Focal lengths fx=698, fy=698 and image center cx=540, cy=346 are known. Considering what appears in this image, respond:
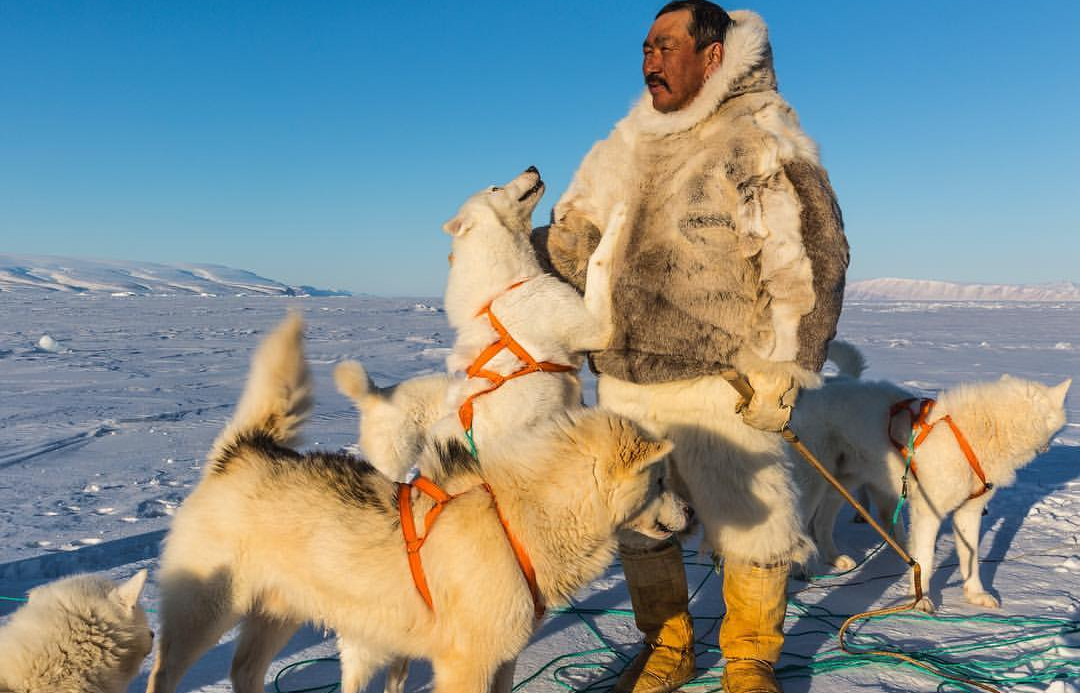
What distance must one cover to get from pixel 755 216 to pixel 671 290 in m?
0.38

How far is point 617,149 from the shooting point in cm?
288

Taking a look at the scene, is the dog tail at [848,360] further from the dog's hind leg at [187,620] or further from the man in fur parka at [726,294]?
the dog's hind leg at [187,620]

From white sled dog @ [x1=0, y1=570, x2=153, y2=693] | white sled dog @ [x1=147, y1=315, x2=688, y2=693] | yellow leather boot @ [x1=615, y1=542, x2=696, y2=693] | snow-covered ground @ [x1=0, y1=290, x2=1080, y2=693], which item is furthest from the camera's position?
snow-covered ground @ [x1=0, y1=290, x2=1080, y2=693]

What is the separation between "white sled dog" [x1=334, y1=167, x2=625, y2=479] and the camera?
8.69 ft

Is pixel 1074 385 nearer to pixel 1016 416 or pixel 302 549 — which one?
pixel 1016 416

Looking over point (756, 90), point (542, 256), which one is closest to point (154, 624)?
point (542, 256)

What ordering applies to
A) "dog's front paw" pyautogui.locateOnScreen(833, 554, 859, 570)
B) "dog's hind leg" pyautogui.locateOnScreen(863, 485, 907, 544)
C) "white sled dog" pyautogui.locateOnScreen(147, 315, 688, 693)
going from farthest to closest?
"dog's hind leg" pyautogui.locateOnScreen(863, 485, 907, 544)
"dog's front paw" pyautogui.locateOnScreen(833, 554, 859, 570)
"white sled dog" pyautogui.locateOnScreen(147, 315, 688, 693)

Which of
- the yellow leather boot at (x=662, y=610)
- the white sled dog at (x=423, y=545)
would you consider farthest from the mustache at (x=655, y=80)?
the yellow leather boot at (x=662, y=610)

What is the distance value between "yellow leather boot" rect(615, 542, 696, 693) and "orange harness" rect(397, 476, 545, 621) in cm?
86

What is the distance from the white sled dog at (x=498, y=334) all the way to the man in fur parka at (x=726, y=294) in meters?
0.13

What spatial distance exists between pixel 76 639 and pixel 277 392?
3.00ft

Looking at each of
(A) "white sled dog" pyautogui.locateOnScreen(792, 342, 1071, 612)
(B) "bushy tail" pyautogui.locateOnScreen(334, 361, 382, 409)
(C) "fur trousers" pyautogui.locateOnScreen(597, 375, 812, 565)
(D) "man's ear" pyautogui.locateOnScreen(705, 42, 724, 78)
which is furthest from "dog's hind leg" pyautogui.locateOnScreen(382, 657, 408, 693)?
(D) "man's ear" pyautogui.locateOnScreen(705, 42, 724, 78)

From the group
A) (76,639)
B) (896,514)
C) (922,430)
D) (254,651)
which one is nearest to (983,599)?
(896,514)

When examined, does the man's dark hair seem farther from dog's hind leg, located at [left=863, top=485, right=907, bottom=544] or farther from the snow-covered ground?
dog's hind leg, located at [left=863, top=485, right=907, bottom=544]
